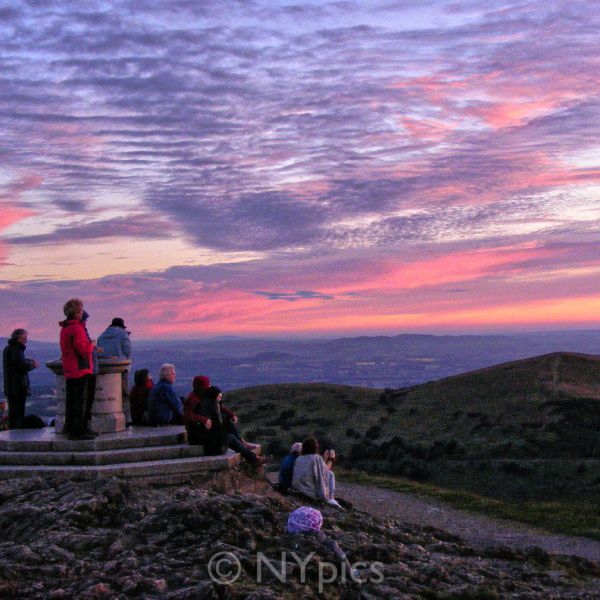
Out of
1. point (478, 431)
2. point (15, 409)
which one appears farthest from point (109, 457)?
point (478, 431)

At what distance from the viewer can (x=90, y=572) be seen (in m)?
8.42

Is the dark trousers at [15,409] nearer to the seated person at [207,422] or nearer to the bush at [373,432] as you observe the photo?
the seated person at [207,422]

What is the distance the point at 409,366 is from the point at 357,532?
188192mm

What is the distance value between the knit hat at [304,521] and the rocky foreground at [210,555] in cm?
18

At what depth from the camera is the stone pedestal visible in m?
14.6

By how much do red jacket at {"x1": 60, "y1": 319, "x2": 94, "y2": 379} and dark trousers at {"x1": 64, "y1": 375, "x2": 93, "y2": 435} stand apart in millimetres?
188

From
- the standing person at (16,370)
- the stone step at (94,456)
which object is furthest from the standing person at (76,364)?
the standing person at (16,370)

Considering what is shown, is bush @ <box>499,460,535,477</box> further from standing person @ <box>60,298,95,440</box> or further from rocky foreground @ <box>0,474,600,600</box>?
standing person @ <box>60,298,95,440</box>

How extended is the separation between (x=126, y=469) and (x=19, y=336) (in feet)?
14.5

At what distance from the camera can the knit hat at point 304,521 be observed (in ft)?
32.5

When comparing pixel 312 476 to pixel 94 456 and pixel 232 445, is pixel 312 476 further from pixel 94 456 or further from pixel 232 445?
pixel 94 456

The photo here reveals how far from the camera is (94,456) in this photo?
42.6 ft

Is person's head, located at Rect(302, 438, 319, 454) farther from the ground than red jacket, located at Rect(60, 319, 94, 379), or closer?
closer

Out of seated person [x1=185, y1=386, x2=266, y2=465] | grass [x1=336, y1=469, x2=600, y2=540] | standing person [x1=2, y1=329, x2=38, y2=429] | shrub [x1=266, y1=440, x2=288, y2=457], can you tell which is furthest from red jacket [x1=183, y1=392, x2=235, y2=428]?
shrub [x1=266, y1=440, x2=288, y2=457]
